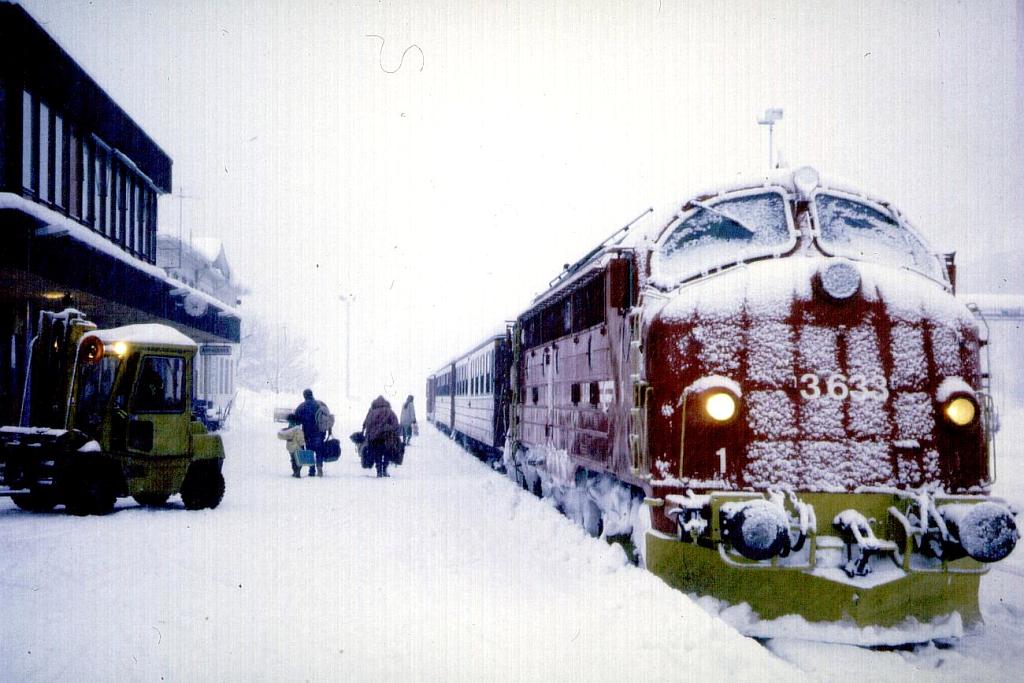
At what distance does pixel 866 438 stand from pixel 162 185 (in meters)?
25.2

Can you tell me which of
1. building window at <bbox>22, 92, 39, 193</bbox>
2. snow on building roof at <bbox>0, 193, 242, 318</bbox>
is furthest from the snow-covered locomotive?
building window at <bbox>22, 92, 39, 193</bbox>

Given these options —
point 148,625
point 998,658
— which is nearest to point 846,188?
point 998,658

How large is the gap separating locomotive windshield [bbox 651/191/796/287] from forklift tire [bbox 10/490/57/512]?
7.58 m

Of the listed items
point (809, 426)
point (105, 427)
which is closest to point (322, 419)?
point (105, 427)

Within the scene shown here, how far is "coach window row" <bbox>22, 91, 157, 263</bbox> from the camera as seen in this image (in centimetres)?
1609

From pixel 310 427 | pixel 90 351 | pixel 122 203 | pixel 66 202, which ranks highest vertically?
pixel 122 203

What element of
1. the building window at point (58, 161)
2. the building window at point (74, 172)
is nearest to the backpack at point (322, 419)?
the building window at point (58, 161)

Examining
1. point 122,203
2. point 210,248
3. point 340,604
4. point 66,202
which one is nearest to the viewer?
point 340,604

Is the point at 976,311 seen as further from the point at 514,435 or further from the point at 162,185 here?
the point at 162,185

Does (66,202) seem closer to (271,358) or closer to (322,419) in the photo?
(322,419)

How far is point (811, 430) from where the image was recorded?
612 centimetres

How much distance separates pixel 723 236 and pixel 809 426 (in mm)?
1575

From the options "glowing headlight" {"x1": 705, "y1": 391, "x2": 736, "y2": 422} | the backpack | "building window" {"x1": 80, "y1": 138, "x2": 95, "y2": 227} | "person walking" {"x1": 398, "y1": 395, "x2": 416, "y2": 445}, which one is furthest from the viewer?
"person walking" {"x1": 398, "y1": 395, "x2": 416, "y2": 445}

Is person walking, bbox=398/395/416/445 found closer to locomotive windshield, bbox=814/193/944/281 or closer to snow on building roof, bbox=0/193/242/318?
snow on building roof, bbox=0/193/242/318
